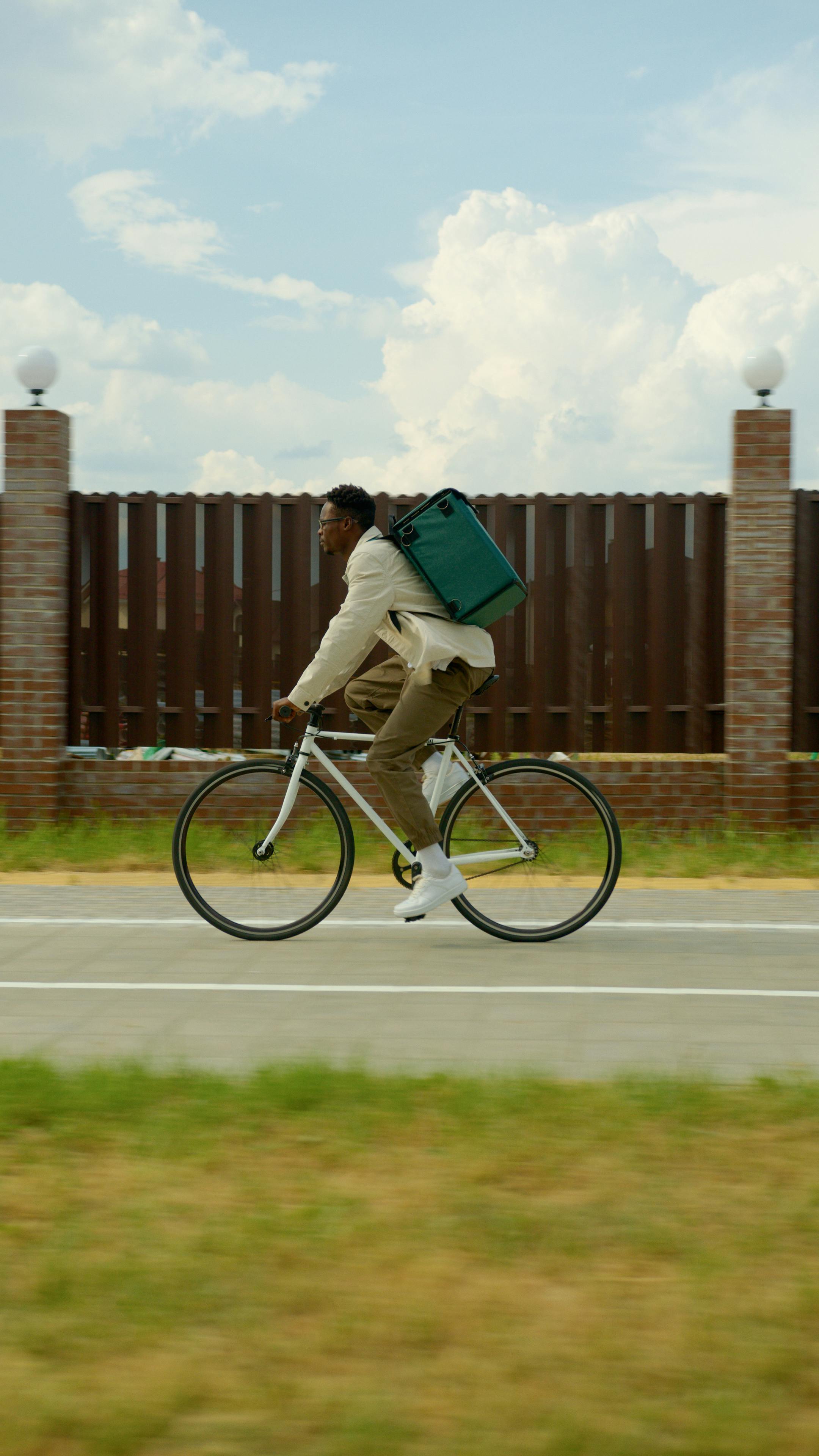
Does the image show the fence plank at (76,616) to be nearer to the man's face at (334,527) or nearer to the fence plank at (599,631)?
the fence plank at (599,631)

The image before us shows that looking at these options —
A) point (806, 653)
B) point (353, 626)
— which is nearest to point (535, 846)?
point (353, 626)

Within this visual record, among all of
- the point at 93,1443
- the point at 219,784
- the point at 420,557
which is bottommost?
the point at 93,1443

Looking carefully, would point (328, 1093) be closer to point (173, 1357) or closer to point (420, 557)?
point (173, 1357)

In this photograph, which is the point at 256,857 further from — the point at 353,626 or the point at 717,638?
the point at 717,638

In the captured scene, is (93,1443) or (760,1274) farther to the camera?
(760,1274)

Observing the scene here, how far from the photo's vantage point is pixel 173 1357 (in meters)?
2.55

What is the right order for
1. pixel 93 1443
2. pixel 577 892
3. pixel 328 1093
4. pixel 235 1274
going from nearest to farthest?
pixel 93 1443, pixel 235 1274, pixel 328 1093, pixel 577 892

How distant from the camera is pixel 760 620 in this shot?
10109 mm

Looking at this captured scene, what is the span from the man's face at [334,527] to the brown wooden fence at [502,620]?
4.15 meters

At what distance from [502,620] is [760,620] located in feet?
5.87

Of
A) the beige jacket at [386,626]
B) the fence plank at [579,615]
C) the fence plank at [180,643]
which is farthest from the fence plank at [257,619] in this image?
the beige jacket at [386,626]

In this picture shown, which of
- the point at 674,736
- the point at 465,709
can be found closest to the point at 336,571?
the point at 465,709

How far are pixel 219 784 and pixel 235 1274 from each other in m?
3.79

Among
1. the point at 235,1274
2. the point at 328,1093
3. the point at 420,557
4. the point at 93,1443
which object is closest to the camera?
the point at 93,1443
